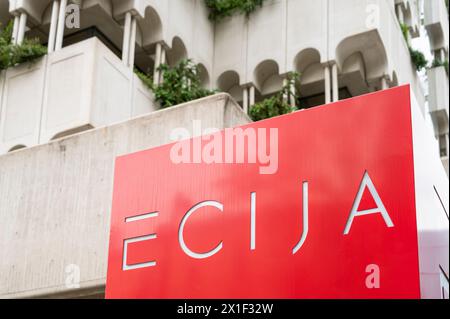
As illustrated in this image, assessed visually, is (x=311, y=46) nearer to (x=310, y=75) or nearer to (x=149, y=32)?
(x=310, y=75)

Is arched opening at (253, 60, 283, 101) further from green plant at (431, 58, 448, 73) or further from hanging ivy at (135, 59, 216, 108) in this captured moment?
green plant at (431, 58, 448, 73)

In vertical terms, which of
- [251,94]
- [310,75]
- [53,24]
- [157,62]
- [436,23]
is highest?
[436,23]

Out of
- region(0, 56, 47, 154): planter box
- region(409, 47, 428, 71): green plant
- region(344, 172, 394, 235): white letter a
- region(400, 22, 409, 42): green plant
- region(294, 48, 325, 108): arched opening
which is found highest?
region(400, 22, 409, 42): green plant

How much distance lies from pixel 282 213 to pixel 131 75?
956cm

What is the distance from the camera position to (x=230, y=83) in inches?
864

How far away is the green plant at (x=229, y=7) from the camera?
2134cm

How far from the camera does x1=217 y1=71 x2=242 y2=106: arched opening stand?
70.4 feet

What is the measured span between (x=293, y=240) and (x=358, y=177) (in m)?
0.89

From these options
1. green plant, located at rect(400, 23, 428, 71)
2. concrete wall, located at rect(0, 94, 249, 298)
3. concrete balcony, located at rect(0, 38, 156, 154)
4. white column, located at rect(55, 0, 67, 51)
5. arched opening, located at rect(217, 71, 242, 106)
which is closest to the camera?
concrete wall, located at rect(0, 94, 249, 298)

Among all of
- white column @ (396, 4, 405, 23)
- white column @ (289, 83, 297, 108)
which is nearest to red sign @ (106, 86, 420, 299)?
white column @ (289, 83, 297, 108)

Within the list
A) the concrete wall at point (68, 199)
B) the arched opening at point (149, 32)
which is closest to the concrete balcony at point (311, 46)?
the arched opening at point (149, 32)

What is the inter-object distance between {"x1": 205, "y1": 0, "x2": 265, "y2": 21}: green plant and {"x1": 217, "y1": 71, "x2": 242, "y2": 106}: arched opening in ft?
5.67

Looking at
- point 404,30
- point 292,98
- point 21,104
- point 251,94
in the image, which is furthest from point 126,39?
point 404,30
